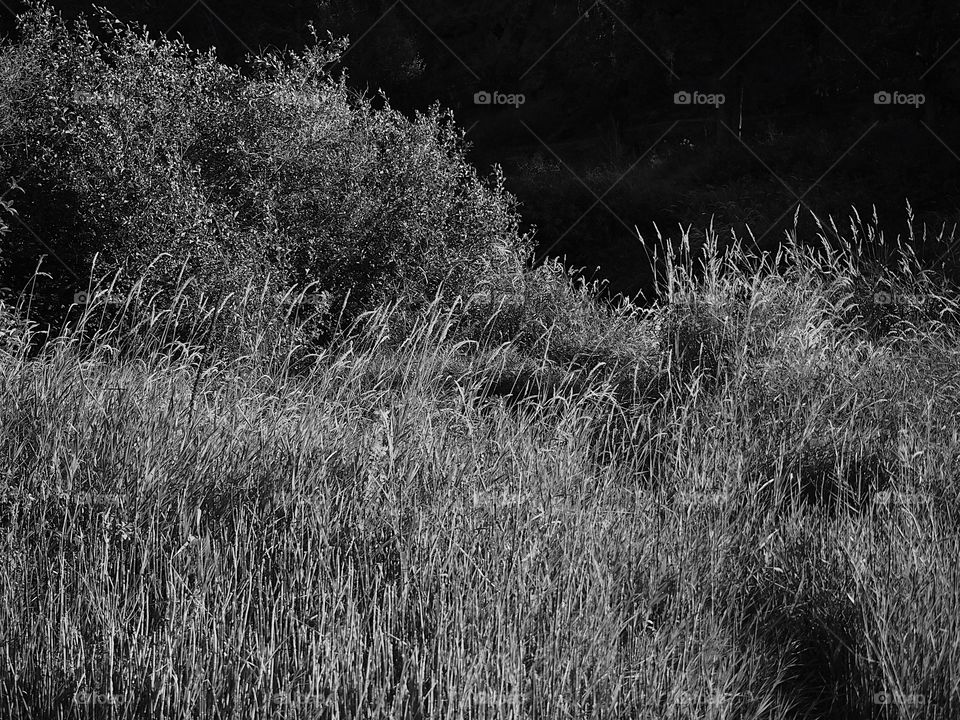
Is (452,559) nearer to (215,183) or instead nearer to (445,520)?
(445,520)

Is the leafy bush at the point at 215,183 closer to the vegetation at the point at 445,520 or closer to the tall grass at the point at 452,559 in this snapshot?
the vegetation at the point at 445,520

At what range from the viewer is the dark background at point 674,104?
40.3 ft

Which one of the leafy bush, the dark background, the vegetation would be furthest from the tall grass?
the dark background

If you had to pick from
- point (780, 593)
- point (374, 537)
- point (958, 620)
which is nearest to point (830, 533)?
point (780, 593)

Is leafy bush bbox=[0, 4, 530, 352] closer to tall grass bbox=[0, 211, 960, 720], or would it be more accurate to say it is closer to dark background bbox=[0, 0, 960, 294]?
tall grass bbox=[0, 211, 960, 720]

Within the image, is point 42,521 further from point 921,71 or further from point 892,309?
point 921,71

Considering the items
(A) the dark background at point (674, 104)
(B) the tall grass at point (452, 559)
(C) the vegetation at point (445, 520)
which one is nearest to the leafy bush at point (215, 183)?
(C) the vegetation at point (445, 520)

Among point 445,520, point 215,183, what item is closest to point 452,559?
point 445,520

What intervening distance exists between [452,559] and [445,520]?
0.28 metres

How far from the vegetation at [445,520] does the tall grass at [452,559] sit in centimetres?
1

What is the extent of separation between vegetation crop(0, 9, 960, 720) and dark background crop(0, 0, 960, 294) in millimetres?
6309

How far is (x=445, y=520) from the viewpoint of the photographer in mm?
3057

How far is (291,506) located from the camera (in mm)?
3277

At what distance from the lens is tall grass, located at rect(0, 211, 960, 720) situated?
2295 mm
